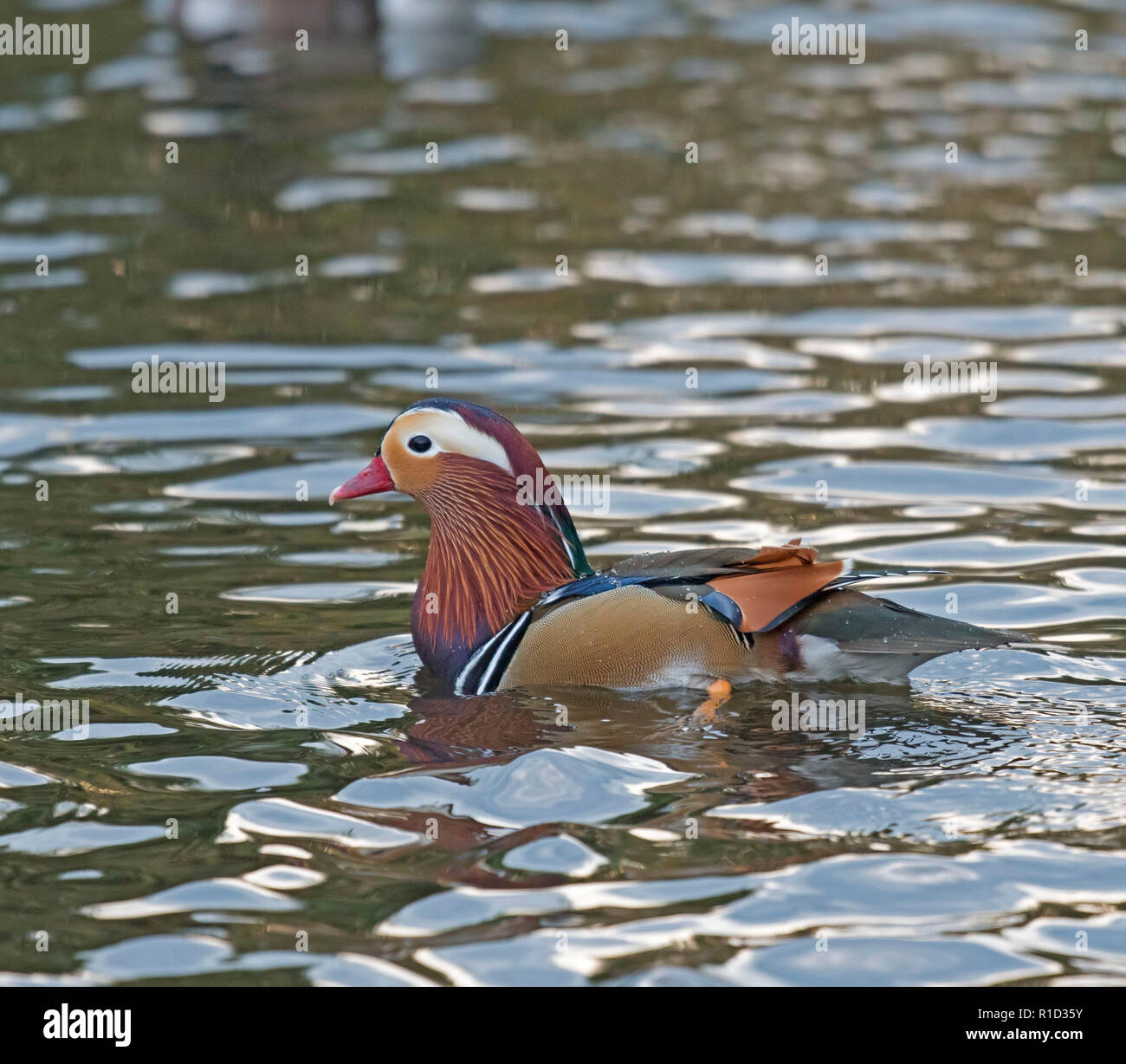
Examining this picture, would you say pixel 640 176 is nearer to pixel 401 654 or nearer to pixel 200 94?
pixel 200 94

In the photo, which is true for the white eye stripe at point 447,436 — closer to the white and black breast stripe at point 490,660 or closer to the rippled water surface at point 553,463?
the white and black breast stripe at point 490,660

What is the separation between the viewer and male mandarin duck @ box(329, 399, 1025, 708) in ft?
22.8

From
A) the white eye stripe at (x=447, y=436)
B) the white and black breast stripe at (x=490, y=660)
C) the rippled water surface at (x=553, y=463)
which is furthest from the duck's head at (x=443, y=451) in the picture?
the rippled water surface at (x=553, y=463)

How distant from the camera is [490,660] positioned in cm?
743

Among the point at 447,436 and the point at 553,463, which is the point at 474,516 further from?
the point at 553,463

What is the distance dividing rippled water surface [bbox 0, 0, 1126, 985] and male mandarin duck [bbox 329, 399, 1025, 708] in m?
0.17

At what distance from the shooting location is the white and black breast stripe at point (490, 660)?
290 inches

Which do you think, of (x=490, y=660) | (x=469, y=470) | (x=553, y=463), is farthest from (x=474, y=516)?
(x=553, y=463)

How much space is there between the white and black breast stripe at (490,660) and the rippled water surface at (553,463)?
0.48 feet

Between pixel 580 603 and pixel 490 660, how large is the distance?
47 cm

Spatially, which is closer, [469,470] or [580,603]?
[580,603]
